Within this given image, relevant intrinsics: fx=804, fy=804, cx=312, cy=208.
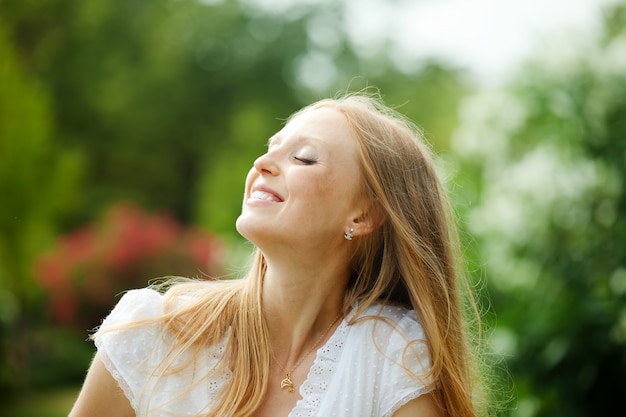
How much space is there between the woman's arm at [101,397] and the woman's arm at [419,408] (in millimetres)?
756

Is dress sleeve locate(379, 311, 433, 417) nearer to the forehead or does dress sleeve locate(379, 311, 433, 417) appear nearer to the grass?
the forehead

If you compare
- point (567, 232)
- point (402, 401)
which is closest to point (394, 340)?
point (402, 401)

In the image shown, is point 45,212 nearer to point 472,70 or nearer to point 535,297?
point 535,297

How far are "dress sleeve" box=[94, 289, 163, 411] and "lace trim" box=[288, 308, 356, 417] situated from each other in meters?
0.42

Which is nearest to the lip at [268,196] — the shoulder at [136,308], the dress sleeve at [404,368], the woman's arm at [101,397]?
the shoulder at [136,308]

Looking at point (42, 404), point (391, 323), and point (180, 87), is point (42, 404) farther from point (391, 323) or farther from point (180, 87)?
point (180, 87)

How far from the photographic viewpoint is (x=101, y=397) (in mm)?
2186

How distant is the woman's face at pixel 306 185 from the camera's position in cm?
220

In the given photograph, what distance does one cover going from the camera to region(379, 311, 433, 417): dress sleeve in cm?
222

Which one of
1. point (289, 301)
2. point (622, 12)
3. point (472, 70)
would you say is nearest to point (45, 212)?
point (622, 12)

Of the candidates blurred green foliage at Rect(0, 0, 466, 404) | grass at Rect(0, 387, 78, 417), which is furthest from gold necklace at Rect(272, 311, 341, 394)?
blurred green foliage at Rect(0, 0, 466, 404)

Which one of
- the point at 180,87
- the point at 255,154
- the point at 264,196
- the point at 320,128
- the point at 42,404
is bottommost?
the point at 42,404

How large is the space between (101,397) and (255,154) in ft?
60.1

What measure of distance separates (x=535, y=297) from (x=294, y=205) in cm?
368
